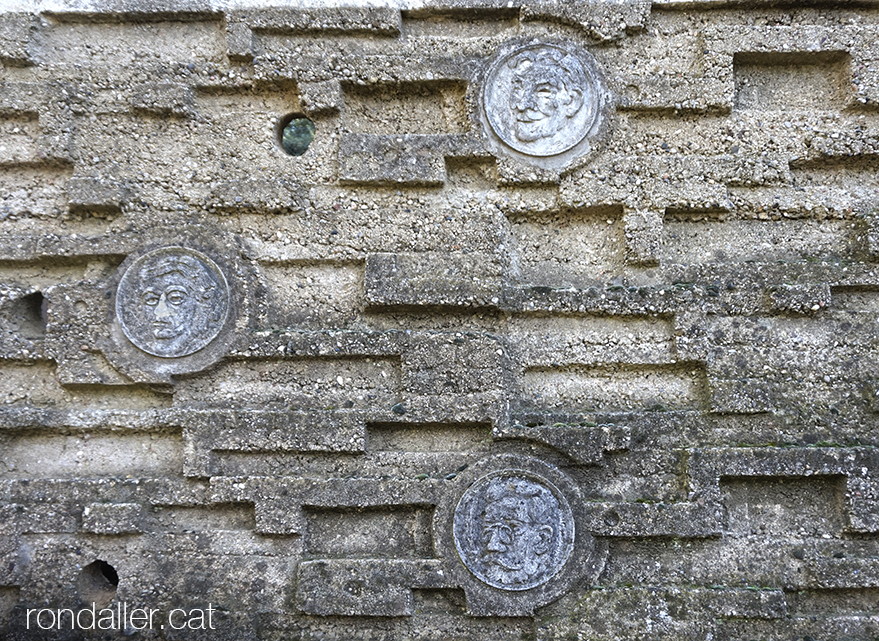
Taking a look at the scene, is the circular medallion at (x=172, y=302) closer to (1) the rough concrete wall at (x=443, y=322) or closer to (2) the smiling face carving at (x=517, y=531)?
(1) the rough concrete wall at (x=443, y=322)

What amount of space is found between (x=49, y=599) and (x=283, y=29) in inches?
134

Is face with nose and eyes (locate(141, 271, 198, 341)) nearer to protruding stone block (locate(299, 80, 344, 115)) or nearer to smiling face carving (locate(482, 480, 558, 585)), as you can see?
protruding stone block (locate(299, 80, 344, 115))

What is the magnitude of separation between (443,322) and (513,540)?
122 cm

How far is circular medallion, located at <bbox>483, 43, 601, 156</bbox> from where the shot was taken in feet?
12.4

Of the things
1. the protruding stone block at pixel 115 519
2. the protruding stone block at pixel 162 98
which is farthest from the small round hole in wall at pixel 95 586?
the protruding stone block at pixel 162 98

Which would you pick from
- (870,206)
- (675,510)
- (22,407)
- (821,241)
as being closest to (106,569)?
(22,407)

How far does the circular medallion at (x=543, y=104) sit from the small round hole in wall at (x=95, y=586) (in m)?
3.28

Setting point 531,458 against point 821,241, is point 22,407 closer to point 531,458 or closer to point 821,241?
point 531,458

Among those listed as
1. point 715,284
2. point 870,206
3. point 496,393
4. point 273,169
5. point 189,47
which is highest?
point 189,47

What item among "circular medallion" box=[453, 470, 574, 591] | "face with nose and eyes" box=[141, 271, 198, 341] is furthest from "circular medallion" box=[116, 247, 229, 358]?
"circular medallion" box=[453, 470, 574, 591]

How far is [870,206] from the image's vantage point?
3.77m

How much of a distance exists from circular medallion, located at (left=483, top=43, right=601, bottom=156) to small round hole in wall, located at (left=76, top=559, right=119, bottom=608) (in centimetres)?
328

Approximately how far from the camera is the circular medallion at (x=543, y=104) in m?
3.79

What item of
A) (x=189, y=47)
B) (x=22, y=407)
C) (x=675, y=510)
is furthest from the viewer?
(x=189, y=47)
